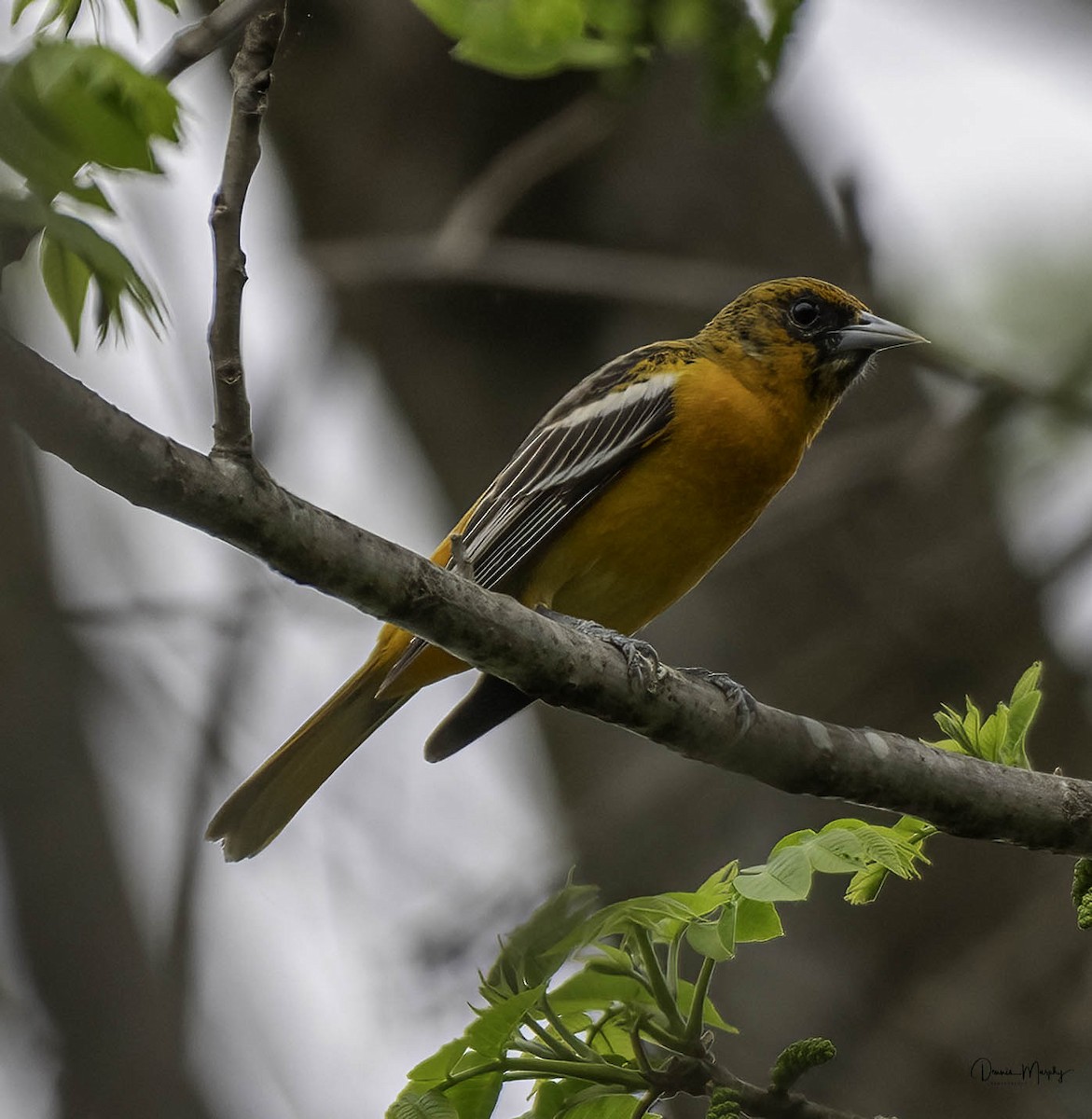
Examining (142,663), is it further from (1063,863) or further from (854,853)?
(1063,863)

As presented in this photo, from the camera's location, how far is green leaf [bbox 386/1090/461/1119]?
253 cm

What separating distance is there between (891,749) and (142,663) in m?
2.45

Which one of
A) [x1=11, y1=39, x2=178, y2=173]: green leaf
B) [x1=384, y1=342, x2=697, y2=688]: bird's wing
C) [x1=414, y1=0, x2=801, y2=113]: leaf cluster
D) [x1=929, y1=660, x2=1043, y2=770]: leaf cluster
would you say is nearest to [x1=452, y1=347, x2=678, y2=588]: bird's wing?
Result: [x1=384, y1=342, x2=697, y2=688]: bird's wing

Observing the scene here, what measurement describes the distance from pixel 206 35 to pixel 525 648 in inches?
54.3

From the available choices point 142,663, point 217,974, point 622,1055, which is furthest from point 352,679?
point 622,1055

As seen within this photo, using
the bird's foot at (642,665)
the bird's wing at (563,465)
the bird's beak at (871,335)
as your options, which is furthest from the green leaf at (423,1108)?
the bird's beak at (871,335)

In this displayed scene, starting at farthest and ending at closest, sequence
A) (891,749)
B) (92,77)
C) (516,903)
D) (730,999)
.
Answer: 1. (730,999)
2. (516,903)
3. (891,749)
4. (92,77)

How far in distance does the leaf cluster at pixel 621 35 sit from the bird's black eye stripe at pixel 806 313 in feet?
7.02

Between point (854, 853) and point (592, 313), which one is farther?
point (592, 313)

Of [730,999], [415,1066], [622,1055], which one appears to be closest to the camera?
[415,1066]

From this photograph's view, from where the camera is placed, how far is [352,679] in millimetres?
→ 4895

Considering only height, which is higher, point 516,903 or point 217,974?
point 217,974

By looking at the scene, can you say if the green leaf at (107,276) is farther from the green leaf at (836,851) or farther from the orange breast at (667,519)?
the orange breast at (667,519)

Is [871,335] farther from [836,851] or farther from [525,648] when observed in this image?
[836,851]
